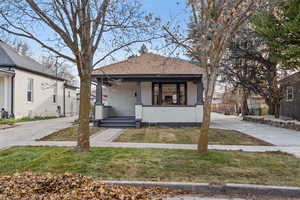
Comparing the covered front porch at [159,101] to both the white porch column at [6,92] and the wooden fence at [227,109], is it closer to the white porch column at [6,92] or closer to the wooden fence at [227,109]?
the white porch column at [6,92]

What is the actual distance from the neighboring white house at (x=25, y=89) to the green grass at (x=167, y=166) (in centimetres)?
692

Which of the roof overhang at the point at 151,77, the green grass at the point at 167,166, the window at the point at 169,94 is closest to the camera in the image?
the green grass at the point at 167,166

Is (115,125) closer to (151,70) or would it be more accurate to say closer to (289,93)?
(151,70)

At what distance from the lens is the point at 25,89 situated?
17.2 metres

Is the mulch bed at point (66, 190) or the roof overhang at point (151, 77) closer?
the mulch bed at point (66, 190)

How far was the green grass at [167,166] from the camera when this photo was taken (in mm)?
4371

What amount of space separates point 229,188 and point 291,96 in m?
17.0

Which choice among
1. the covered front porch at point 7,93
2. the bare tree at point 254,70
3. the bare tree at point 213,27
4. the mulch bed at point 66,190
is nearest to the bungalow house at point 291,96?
the bare tree at point 254,70

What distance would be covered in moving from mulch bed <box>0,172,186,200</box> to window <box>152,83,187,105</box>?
10.5 m

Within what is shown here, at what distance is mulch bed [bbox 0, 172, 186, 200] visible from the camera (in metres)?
3.28

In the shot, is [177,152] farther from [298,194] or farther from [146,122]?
[146,122]

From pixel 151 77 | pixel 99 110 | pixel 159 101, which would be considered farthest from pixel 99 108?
pixel 159 101

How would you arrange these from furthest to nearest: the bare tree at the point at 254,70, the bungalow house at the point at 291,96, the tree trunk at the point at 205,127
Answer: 1. the bare tree at the point at 254,70
2. the bungalow house at the point at 291,96
3. the tree trunk at the point at 205,127

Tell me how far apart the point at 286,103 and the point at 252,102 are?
10.7 m
